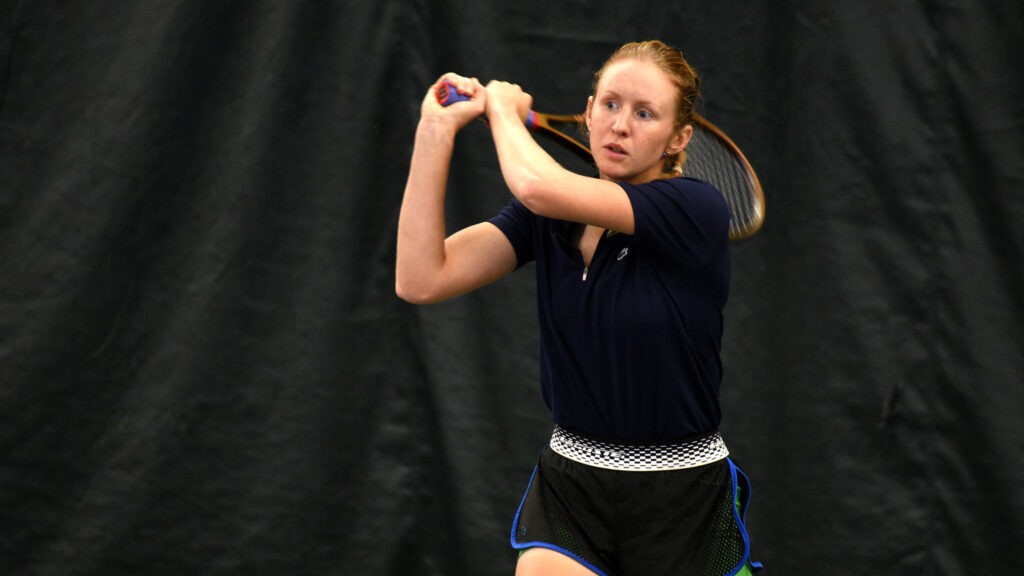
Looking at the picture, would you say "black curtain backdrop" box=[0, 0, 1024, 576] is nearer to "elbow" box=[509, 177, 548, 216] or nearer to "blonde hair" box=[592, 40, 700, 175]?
"blonde hair" box=[592, 40, 700, 175]

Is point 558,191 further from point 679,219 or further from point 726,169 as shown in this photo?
point 726,169

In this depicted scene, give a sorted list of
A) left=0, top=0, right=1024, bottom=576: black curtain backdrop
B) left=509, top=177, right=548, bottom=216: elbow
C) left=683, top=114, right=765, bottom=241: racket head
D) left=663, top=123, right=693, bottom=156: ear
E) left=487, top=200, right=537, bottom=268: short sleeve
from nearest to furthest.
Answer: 1. left=509, top=177, right=548, bottom=216: elbow
2. left=663, top=123, right=693, bottom=156: ear
3. left=487, top=200, right=537, bottom=268: short sleeve
4. left=683, top=114, right=765, bottom=241: racket head
5. left=0, top=0, right=1024, bottom=576: black curtain backdrop

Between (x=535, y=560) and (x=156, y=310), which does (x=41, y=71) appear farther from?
(x=535, y=560)

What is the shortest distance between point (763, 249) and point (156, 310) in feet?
6.35

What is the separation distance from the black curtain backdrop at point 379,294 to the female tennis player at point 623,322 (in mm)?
1306

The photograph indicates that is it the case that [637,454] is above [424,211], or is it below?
below

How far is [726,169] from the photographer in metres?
2.68

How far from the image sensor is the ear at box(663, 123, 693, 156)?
92.5 inches

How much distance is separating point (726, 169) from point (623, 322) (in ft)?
2.28

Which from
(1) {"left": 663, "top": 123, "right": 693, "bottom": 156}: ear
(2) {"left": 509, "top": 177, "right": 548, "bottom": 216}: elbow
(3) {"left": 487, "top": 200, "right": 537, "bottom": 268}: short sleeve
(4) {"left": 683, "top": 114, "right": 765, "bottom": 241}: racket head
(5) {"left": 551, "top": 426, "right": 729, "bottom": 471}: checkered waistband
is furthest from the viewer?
(4) {"left": 683, "top": 114, "right": 765, "bottom": 241}: racket head

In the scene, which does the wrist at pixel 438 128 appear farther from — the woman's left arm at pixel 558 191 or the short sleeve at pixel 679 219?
the short sleeve at pixel 679 219

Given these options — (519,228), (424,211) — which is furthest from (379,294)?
(424,211)

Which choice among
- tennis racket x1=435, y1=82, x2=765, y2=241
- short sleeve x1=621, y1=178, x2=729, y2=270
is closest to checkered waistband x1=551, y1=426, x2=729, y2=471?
short sleeve x1=621, y1=178, x2=729, y2=270

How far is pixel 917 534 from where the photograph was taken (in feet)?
11.4
